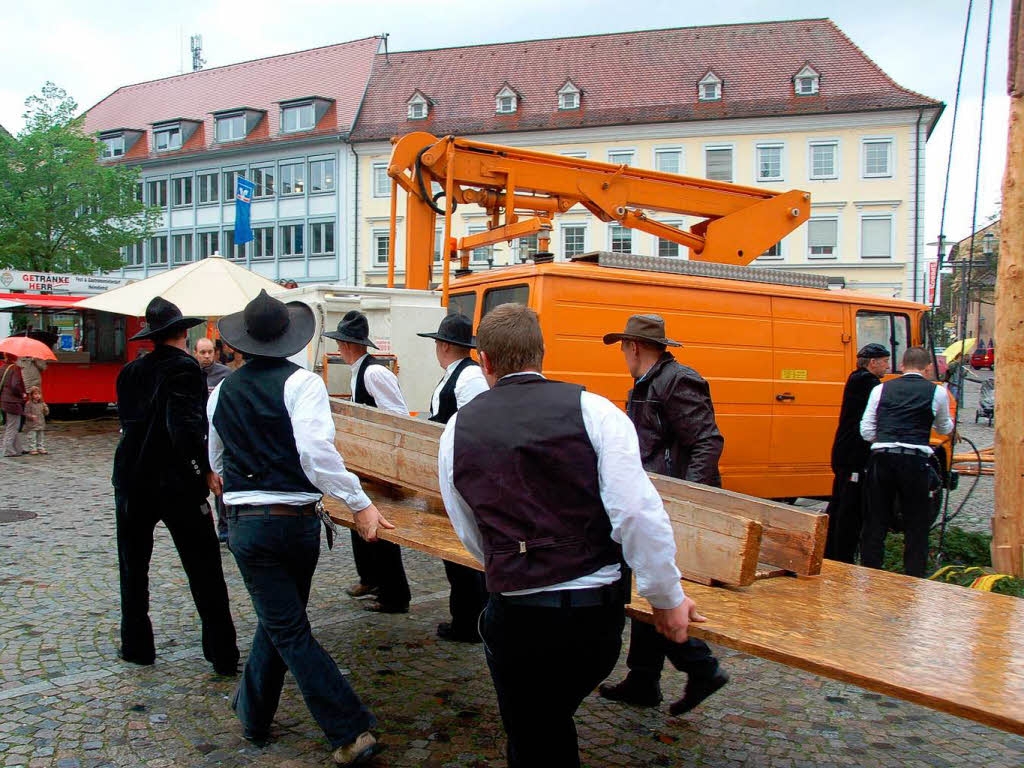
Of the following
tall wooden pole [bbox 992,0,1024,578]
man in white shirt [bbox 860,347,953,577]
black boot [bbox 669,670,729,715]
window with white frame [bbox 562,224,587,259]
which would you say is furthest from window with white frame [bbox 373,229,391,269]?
black boot [bbox 669,670,729,715]

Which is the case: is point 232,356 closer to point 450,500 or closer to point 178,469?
point 178,469

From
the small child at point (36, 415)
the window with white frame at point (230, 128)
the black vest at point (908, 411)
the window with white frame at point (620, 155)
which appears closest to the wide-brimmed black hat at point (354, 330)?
the black vest at point (908, 411)

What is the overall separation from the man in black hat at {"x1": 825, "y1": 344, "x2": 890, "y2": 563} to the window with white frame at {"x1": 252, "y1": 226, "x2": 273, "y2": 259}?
135ft

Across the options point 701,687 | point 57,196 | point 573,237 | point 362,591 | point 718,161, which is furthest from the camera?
point 573,237

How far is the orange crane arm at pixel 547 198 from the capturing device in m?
8.82

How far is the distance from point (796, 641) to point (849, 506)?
4848 millimetres

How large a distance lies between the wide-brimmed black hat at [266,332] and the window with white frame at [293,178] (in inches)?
1653

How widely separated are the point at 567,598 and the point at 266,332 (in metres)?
2.04

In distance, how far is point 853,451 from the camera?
7.22 m

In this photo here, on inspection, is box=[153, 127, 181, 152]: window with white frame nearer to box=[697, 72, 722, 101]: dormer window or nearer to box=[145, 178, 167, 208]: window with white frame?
box=[145, 178, 167, 208]: window with white frame

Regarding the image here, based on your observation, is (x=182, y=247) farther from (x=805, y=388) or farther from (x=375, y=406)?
(x=375, y=406)

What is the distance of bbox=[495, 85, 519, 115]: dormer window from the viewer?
4194 centimetres

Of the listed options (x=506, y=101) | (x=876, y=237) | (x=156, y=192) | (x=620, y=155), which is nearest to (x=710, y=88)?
(x=620, y=155)

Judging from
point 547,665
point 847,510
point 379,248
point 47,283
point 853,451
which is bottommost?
point 847,510
